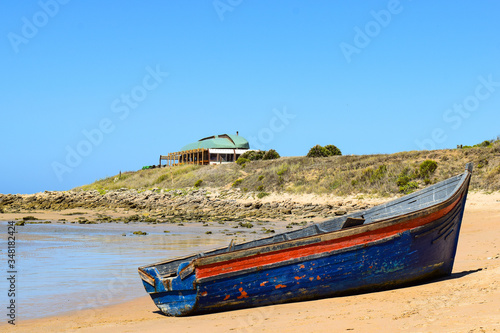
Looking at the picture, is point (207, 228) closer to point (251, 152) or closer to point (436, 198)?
point (436, 198)

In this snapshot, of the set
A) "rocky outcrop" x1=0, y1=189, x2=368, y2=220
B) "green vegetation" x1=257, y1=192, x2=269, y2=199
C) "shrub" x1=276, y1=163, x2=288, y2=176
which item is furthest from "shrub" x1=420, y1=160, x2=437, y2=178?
"shrub" x1=276, y1=163, x2=288, y2=176

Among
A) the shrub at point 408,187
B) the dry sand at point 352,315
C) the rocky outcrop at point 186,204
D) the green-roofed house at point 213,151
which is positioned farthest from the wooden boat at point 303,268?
the green-roofed house at point 213,151

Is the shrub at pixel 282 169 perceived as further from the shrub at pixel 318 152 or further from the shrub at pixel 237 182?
the shrub at pixel 318 152

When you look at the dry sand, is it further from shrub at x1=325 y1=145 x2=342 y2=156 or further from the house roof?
the house roof

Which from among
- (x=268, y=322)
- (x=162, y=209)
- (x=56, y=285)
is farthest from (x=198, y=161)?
(x=268, y=322)

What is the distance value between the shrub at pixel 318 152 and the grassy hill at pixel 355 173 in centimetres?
509

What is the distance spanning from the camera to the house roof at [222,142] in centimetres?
7000

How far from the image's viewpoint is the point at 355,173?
110 ft

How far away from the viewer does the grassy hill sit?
95.1 feet

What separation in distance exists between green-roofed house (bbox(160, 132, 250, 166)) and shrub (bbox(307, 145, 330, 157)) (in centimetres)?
1358

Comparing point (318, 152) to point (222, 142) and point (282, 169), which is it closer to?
point (282, 169)

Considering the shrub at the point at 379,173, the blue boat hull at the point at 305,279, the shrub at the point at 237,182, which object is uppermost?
the shrub at the point at 237,182

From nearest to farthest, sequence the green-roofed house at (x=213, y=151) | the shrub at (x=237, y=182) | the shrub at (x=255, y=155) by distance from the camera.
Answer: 1. the shrub at (x=237, y=182)
2. the shrub at (x=255, y=155)
3. the green-roofed house at (x=213, y=151)

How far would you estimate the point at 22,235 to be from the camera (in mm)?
20219
